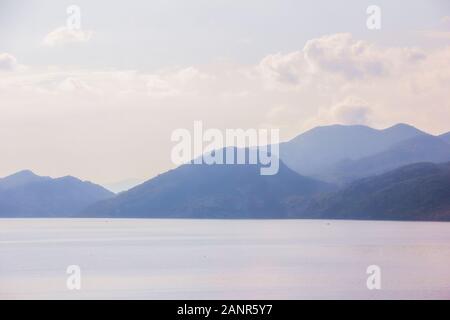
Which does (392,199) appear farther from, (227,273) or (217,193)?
Answer: (227,273)

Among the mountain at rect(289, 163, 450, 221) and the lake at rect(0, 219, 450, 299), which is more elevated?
the mountain at rect(289, 163, 450, 221)

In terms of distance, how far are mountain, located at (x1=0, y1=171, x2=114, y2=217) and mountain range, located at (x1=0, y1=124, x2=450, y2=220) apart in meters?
0.14

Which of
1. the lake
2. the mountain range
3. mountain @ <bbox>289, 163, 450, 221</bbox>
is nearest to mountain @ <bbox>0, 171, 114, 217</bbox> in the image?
the mountain range

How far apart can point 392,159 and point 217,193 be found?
3147cm

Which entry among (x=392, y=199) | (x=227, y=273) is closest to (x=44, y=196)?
(x=392, y=199)

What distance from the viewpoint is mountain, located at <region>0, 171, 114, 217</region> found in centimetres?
11369

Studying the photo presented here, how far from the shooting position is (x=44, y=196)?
11906cm

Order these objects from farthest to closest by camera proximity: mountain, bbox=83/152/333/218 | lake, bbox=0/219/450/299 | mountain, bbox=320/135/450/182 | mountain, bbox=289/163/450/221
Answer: mountain, bbox=320/135/450/182 < mountain, bbox=83/152/333/218 < mountain, bbox=289/163/450/221 < lake, bbox=0/219/450/299

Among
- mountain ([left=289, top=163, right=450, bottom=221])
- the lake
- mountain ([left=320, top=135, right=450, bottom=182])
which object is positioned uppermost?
mountain ([left=320, top=135, right=450, bottom=182])

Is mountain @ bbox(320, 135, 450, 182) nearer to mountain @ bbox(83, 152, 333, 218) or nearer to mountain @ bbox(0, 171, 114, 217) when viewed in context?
mountain @ bbox(83, 152, 333, 218)

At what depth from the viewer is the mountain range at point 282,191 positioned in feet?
343
